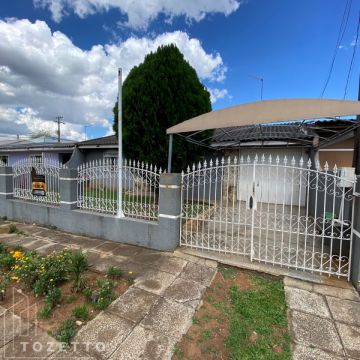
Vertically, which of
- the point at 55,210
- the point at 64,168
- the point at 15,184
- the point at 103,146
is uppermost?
the point at 103,146

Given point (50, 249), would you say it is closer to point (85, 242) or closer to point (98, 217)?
point (85, 242)

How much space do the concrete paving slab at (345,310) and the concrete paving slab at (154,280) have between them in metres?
2.14

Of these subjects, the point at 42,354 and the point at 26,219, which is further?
the point at 26,219

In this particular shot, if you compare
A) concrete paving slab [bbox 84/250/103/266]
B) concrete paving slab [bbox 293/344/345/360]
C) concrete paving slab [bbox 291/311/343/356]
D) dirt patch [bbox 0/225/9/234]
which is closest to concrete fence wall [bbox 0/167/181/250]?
dirt patch [bbox 0/225/9/234]

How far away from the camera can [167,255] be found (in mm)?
4164

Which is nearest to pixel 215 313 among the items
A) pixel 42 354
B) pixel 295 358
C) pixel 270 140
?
pixel 295 358

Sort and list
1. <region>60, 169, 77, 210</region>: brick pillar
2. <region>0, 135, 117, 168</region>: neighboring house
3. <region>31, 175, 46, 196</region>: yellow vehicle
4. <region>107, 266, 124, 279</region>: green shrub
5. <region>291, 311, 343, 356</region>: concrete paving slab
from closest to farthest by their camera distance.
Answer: <region>291, 311, 343, 356</region>: concrete paving slab, <region>107, 266, 124, 279</region>: green shrub, <region>60, 169, 77, 210</region>: brick pillar, <region>31, 175, 46, 196</region>: yellow vehicle, <region>0, 135, 117, 168</region>: neighboring house

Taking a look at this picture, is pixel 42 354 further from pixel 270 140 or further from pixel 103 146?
pixel 103 146

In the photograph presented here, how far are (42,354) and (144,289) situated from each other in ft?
4.26

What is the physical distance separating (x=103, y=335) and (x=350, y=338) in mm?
2624

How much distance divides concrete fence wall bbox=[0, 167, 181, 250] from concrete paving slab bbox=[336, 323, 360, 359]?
2697mm

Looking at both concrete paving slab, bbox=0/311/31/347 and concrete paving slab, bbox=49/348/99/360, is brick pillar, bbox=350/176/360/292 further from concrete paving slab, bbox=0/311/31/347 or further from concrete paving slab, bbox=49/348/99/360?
concrete paving slab, bbox=0/311/31/347

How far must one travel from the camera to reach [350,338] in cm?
235

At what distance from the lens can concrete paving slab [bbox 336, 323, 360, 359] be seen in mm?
2170
